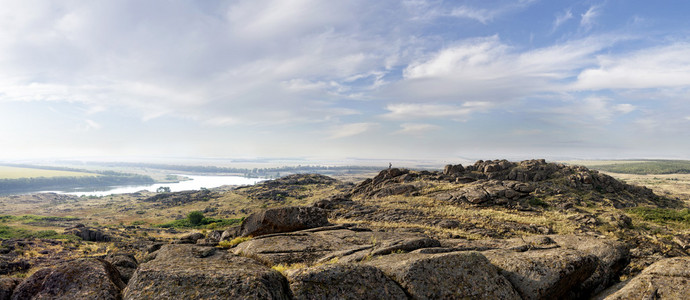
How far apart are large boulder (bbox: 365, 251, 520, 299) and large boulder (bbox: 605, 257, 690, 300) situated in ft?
12.0

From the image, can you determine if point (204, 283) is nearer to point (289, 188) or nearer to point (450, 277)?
point (450, 277)

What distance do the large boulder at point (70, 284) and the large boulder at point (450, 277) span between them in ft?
29.9

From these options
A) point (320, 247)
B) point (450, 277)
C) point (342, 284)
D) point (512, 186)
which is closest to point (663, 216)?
point (512, 186)

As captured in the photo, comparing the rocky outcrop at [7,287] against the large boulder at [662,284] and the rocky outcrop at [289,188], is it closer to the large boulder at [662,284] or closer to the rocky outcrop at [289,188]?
the large boulder at [662,284]

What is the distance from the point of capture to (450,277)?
10.2 metres

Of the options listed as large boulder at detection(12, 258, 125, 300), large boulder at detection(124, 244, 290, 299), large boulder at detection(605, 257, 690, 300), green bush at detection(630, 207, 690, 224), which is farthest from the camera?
green bush at detection(630, 207, 690, 224)

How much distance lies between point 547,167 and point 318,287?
70762 mm

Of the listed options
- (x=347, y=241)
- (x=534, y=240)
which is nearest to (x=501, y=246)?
(x=534, y=240)

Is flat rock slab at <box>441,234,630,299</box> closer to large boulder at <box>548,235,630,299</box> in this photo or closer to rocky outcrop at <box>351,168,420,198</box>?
large boulder at <box>548,235,630,299</box>

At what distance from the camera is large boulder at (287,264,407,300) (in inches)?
341

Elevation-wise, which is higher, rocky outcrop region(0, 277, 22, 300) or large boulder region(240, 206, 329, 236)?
rocky outcrop region(0, 277, 22, 300)

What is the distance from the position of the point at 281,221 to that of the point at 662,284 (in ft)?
67.3

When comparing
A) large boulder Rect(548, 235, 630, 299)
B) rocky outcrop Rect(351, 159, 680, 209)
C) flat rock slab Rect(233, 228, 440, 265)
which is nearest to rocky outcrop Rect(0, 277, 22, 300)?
flat rock slab Rect(233, 228, 440, 265)

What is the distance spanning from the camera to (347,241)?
55.3 feet
